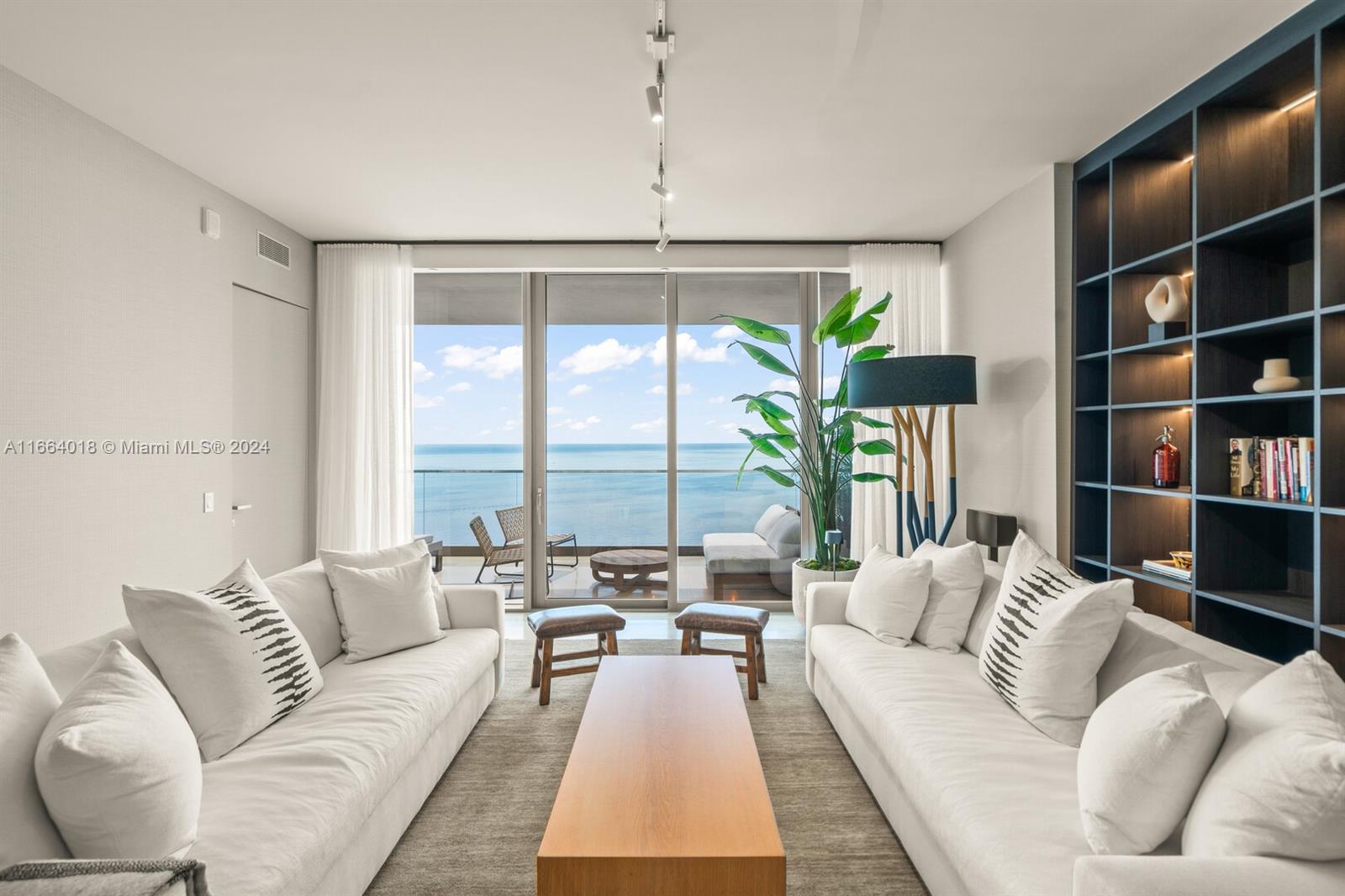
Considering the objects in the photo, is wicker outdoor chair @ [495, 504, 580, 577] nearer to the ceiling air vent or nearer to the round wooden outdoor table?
the round wooden outdoor table

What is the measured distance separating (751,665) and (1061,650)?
65.5 inches

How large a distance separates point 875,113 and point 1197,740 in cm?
260

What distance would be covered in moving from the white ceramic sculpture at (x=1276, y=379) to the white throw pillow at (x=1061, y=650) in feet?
3.25

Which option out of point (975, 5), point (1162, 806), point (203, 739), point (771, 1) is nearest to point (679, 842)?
point (1162, 806)

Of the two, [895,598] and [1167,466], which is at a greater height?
[1167,466]

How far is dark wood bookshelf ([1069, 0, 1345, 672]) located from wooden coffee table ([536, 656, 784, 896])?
193 cm

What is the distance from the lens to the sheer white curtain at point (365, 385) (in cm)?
516

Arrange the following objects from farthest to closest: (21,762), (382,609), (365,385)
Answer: (365,385) → (382,609) → (21,762)

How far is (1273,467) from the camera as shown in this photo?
8.87ft

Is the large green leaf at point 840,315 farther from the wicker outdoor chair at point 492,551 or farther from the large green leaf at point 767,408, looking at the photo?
the wicker outdoor chair at point 492,551

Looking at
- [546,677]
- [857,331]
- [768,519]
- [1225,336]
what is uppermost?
[857,331]

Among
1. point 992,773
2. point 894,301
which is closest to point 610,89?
point 992,773

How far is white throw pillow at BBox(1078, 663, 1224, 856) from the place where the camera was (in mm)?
1520

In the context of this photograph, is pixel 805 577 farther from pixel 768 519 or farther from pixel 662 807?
pixel 662 807
